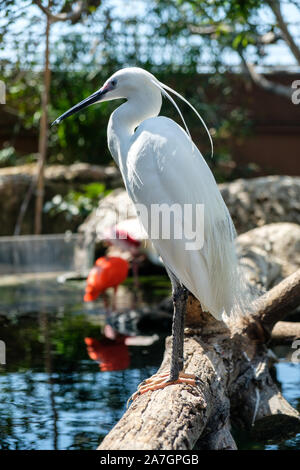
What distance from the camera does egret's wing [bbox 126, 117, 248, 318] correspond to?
2.48m

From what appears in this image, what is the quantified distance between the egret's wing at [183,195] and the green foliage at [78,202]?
545 centimetres

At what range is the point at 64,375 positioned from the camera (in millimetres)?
3896

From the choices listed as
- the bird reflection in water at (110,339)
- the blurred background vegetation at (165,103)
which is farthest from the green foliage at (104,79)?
the bird reflection in water at (110,339)

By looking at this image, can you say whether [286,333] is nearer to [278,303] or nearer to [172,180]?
[278,303]

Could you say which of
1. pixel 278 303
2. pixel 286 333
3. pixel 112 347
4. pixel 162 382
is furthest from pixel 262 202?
pixel 162 382

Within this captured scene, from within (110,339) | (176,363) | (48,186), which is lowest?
(48,186)

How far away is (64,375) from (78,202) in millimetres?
4420

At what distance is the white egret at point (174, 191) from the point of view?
8.14 ft

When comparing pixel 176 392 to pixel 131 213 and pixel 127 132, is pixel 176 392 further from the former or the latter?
pixel 131 213

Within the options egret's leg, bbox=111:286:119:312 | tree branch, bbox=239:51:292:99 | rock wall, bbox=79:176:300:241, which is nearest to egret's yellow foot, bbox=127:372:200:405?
egret's leg, bbox=111:286:119:312

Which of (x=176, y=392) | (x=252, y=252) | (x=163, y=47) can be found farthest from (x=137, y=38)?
(x=176, y=392)

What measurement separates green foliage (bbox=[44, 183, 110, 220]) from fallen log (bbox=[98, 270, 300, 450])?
498 centimetres

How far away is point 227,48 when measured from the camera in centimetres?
980

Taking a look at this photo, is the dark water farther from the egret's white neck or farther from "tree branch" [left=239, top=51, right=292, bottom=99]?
"tree branch" [left=239, top=51, right=292, bottom=99]
